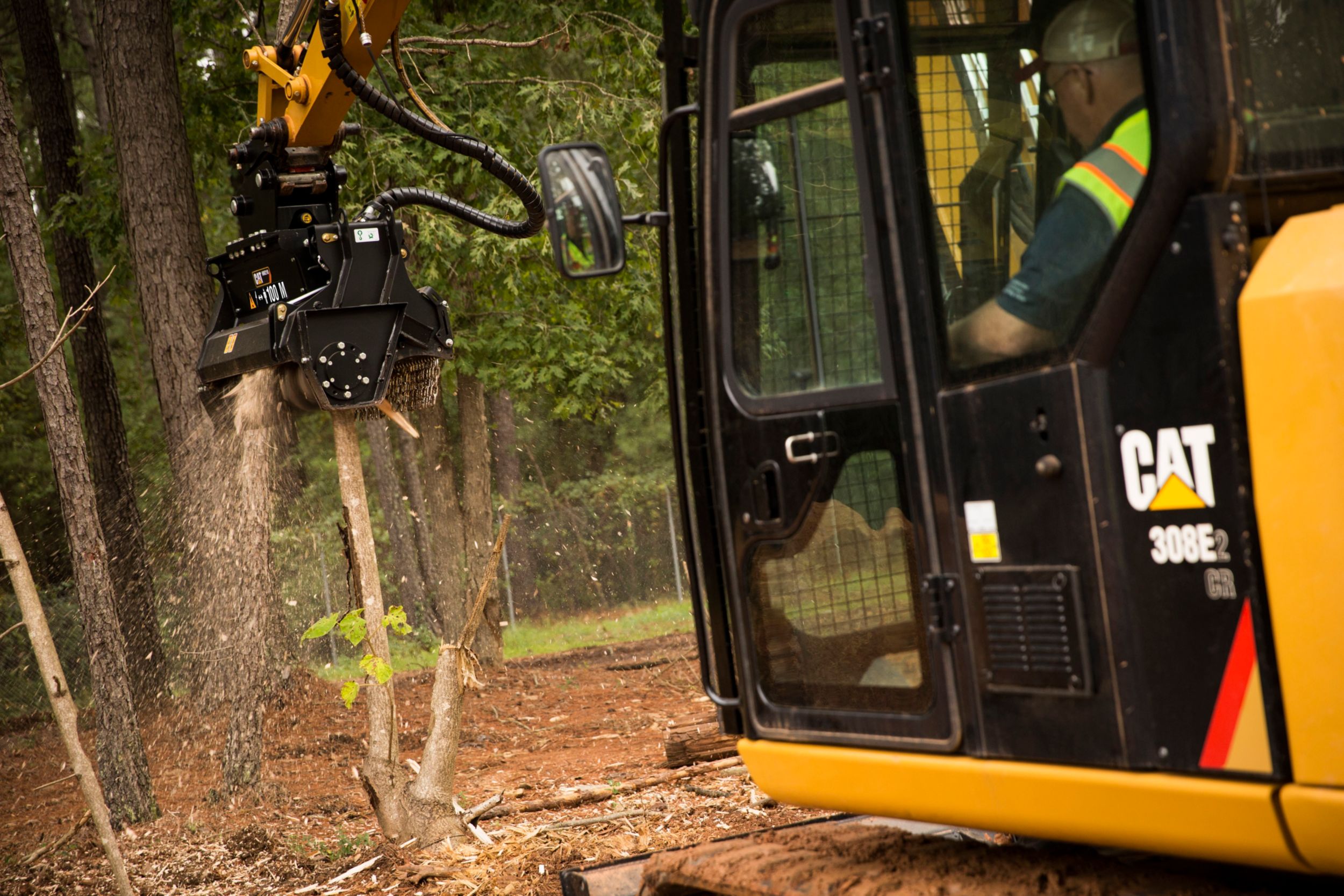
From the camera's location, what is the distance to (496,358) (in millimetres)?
12555

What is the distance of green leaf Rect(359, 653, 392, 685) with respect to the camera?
18.8 feet

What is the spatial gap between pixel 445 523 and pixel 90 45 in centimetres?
860

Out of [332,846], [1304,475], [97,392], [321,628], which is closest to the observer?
[1304,475]

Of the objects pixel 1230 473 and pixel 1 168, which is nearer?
pixel 1230 473

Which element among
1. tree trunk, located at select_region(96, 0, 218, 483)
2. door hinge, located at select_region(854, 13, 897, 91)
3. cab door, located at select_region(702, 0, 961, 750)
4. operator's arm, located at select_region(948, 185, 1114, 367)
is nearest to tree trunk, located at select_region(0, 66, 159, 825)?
tree trunk, located at select_region(96, 0, 218, 483)

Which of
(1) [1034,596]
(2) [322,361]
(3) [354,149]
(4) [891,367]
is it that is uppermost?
(3) [354,149]

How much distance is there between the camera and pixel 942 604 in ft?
9.13

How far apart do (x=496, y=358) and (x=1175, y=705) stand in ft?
34.9

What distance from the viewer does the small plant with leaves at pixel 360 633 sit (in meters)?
5.75

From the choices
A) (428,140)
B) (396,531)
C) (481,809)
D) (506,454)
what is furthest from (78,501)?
(506,454)

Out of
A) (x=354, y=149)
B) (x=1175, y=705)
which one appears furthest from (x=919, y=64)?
(x=354, y=149)

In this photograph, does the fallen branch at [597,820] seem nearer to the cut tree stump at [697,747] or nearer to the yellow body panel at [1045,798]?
the cut tree stump at [697,747]

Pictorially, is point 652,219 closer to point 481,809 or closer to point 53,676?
point 53,676

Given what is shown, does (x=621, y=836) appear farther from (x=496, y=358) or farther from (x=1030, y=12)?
(x=496, y=358)
